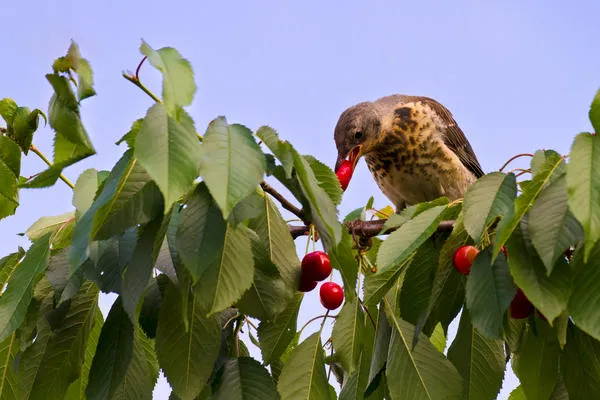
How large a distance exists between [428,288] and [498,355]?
281 millimetres

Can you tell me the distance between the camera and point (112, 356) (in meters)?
2.23

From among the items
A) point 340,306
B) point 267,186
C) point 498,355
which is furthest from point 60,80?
point 498,355

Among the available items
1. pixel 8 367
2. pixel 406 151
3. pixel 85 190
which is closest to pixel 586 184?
pixel 85 190

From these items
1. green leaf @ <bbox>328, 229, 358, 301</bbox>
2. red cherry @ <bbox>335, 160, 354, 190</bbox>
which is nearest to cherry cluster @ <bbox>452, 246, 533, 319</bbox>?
green leaf @ <bbox>328, 229, 358, 301</bbox>

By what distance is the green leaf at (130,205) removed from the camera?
1.85 meters

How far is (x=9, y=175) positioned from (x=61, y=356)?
1.77 ft

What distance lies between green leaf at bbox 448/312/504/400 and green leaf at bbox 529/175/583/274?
1.91 feet

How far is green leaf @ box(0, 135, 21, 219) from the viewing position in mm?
2279

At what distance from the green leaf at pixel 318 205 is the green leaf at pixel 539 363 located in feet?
2.84

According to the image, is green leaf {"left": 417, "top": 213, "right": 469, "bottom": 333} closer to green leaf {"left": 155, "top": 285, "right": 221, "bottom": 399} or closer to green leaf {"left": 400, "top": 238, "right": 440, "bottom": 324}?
green leaf {"left": 400, "top": 238, "right": 440, "bottom": 324}

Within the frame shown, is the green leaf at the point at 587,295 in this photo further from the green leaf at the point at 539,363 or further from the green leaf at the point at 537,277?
the green leaf at the point at 539,363

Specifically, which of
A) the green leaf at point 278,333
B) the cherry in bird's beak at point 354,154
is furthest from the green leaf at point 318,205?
the cherry in bird's beak at point 354,154

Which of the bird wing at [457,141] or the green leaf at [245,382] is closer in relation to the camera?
the green leaf at [245,382]

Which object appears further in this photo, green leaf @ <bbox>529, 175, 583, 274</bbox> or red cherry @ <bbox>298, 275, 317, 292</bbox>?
red cherry @ <bbox>298, 275, 317, 292</bbox>
